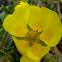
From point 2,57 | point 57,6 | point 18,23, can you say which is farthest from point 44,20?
point 57,6

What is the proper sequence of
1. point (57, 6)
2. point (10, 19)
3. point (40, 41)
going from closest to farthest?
point (10, 19), point (40, 41), point (57, 6)

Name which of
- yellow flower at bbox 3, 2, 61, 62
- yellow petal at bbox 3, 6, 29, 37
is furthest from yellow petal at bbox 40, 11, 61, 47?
yellow petal at bbox 3, 6, 29, 37

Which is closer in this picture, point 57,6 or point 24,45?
point 24,45

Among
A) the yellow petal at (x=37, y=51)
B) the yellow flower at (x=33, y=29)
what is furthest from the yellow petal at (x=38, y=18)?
the yellow petal at (x=37, y=51)

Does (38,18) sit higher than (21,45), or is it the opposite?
(38,18)

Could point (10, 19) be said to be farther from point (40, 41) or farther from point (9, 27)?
point (40, 41)

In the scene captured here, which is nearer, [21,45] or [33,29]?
[21,45]

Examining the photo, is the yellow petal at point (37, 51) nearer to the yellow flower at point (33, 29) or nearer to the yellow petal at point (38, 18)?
the yellow flower at point (33, 29)
